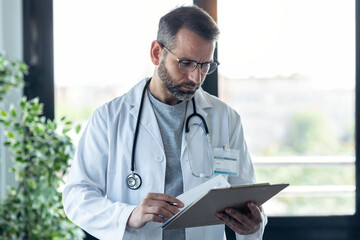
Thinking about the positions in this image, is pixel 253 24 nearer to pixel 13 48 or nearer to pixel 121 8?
pixel 121 8

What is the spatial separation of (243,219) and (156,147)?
0.41m

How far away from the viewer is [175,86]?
1726 mm

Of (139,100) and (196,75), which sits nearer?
(196,75)

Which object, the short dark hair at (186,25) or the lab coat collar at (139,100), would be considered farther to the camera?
the lab coat collar at (139,100)

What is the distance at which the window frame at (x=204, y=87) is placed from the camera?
2.81 meters

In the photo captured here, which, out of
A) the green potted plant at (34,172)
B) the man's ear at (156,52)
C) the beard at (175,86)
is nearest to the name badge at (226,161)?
the beard at (175,86)

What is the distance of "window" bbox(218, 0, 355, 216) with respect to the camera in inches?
113

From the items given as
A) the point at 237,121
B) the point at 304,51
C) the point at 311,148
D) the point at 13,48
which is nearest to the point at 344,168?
the point at 311,148

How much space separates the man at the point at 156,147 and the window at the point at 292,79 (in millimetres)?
1105

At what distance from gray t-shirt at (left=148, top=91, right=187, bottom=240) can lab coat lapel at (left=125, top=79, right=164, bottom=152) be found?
0.03 meters

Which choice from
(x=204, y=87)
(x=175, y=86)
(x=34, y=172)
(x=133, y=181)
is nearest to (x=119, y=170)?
(x=133, y=181)

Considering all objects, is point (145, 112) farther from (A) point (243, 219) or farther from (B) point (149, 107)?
(A) point (243, 219)

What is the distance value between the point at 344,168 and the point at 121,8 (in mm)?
1700

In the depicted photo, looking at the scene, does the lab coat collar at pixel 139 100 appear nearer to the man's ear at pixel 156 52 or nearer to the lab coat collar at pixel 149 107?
the lab coat collar at pixel 149 107
